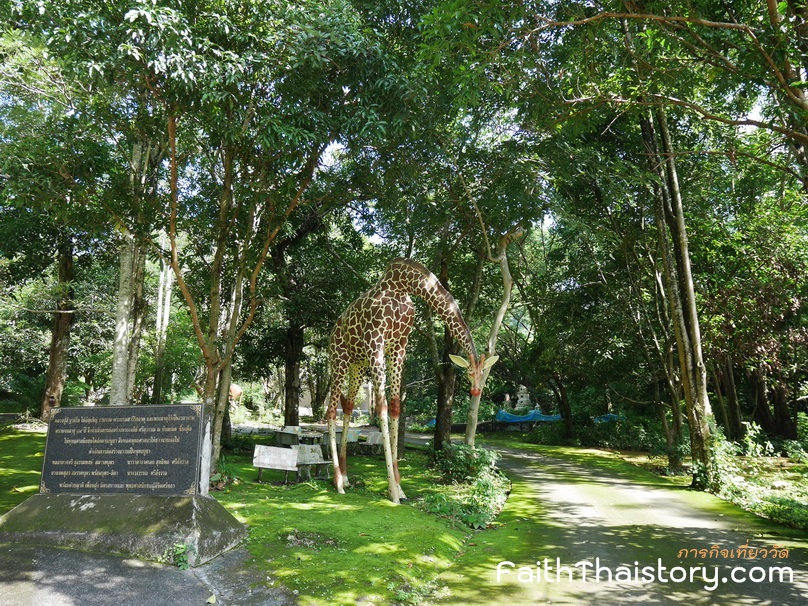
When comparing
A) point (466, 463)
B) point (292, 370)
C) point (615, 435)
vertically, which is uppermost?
point (292, 370)

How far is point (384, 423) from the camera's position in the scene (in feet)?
28.8

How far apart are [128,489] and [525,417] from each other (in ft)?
86.4

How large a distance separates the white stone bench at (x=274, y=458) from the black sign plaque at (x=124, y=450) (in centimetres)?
353

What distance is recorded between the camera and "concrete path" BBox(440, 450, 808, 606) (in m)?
5.05

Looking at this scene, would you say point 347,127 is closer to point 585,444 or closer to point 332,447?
point 332,447

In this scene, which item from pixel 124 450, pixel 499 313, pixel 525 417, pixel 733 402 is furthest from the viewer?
pixel 525 417

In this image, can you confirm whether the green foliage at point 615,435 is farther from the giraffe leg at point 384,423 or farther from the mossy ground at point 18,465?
the mossy ground at point 18,465

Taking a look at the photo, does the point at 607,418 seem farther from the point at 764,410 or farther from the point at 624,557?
the point at 624,557

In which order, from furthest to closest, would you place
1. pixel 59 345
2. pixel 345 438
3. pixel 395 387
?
pixel 59 345 → pixel 345 438 → pixel 395 387

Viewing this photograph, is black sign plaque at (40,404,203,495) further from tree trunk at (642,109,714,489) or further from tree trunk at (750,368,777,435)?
tree trunk at (750,368,777,435)

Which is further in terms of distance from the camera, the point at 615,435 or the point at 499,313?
the point at 615,435

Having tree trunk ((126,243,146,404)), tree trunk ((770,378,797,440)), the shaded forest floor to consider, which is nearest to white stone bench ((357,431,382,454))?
the shaded forest floor

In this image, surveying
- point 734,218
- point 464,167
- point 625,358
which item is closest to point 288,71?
point 464,167

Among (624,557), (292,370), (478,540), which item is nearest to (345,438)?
(478,540)
